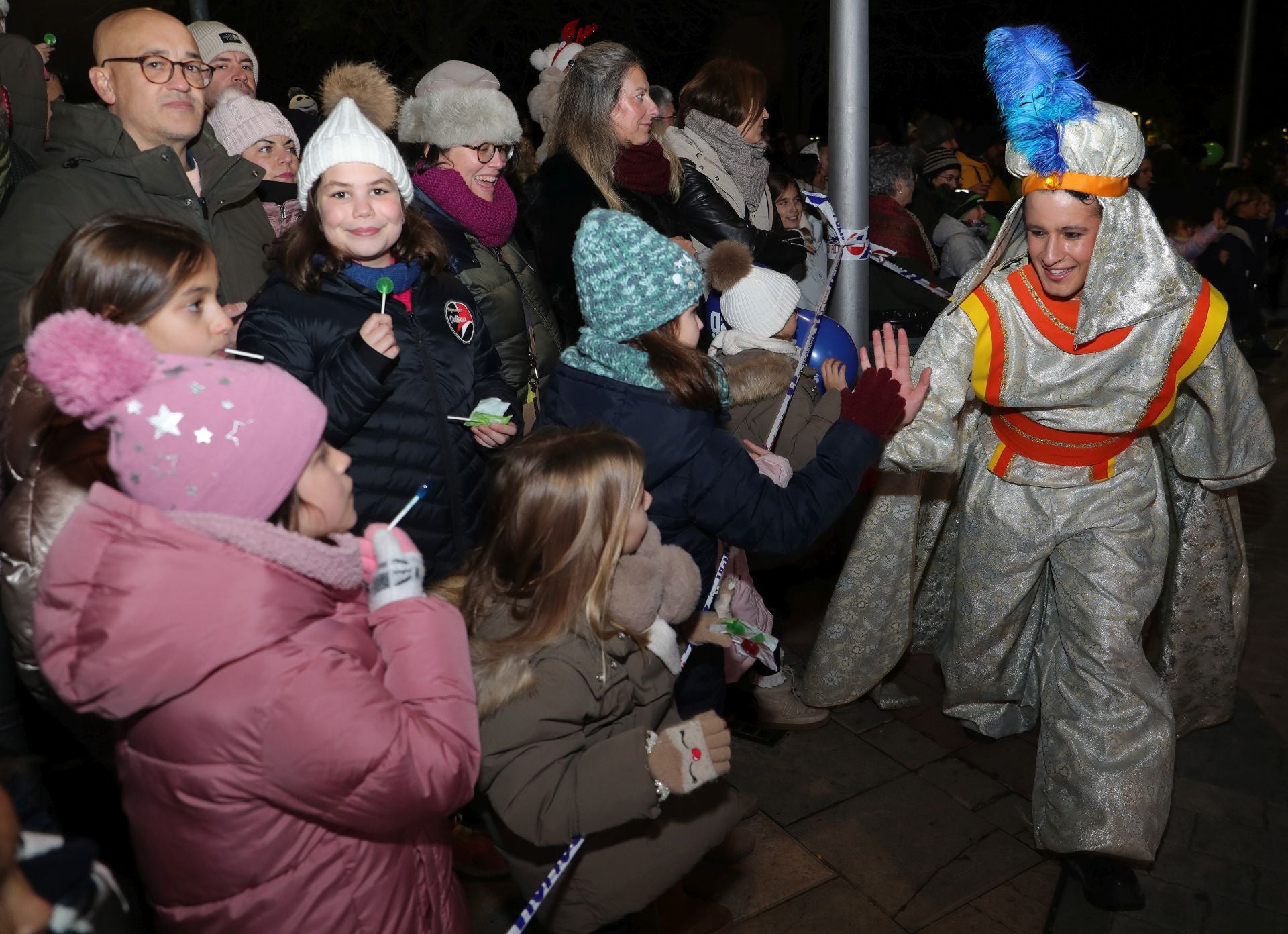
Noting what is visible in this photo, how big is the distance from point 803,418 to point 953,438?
2.09 ft

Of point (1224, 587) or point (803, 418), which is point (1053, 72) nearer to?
point (803, 418)

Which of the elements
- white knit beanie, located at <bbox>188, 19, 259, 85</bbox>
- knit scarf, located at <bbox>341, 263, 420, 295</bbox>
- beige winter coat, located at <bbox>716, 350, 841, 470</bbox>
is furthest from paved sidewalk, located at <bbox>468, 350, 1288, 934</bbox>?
white knit beanie, located at <bbox>188, 19, 259, 85</bbox>

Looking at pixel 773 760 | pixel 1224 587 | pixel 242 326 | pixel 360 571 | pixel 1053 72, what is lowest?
pixel 773 760

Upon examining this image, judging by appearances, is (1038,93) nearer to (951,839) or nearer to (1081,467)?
(1081,467)

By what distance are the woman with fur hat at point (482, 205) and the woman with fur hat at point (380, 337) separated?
1.65 ft

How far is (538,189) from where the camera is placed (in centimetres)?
405

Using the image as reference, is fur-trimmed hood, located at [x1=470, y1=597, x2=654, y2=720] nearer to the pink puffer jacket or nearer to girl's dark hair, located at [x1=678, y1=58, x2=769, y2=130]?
the pink puffer jacket

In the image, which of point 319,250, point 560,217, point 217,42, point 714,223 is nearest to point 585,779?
point 319,250

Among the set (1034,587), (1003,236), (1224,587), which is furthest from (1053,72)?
(1224,587)

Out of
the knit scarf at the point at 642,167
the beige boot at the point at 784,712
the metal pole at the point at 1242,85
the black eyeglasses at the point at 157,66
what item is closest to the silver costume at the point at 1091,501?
the beige boot at the point at 784,712

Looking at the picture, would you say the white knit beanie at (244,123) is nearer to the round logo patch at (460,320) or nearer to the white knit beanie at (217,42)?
the white knit beanie at (217,42)

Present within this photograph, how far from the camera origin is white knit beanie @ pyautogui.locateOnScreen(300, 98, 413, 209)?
290cm

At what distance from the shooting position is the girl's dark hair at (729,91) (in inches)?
189

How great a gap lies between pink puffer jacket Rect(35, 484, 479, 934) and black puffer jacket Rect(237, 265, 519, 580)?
909mm
